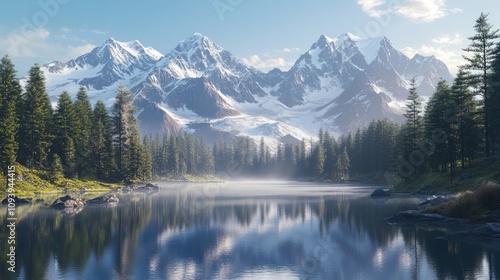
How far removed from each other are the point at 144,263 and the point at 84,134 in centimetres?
8132

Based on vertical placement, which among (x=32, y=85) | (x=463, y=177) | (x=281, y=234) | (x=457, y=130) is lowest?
(x=281, y=234)

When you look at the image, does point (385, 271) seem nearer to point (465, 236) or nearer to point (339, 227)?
point (465, 236)

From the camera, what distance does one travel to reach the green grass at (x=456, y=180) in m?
58.6

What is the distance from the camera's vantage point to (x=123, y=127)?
106000 millimetres

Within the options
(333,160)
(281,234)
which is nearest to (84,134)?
(281,234)

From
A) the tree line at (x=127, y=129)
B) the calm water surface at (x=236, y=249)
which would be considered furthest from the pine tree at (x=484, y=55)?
the calm water surface at (x=236, y=249)

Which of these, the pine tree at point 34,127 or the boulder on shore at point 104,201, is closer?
the boulder on shore at point 104,201

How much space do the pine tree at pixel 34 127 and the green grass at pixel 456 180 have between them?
74426 mm

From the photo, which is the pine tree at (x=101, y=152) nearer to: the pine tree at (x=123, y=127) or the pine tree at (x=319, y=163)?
the pine tree at (x=123, y=127)

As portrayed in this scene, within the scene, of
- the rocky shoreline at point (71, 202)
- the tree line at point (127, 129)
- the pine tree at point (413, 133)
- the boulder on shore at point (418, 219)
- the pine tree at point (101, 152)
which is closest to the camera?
the boulder on shore at point (418, 219)

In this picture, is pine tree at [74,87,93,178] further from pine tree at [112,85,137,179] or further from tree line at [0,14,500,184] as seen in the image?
pine tree at [112,85,137,179]

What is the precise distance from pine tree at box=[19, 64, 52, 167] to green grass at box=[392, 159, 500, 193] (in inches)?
2930

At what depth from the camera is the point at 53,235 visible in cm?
3519

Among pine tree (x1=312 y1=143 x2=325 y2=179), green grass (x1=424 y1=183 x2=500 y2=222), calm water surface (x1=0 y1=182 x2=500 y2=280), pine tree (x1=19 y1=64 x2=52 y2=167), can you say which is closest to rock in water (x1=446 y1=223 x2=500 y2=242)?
calm water surface (x1=0 y1=182 x2=500 y2=280)
